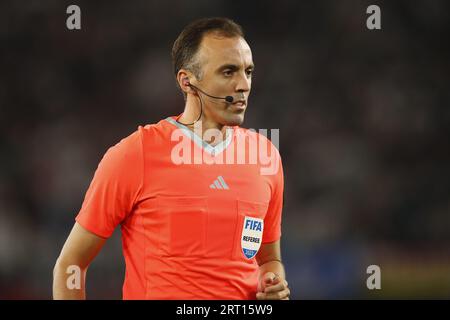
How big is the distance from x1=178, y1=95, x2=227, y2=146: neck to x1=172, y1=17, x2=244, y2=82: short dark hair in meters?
0.12

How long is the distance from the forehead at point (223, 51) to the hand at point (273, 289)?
78 centimetres

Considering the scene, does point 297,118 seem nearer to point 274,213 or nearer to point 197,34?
point 274,213

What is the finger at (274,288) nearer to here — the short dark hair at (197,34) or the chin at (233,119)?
the chin at (233,119)

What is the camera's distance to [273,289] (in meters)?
2.41

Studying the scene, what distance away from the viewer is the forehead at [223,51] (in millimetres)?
2488

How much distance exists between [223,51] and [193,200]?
55 centimetres

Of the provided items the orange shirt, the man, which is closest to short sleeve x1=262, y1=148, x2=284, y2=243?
the man

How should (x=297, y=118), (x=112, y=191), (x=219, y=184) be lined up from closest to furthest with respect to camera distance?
(x=112, y=191) → (x=219, y=184) → (x=297, y=118)

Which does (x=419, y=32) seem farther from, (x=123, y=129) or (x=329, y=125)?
(x=123, y=129)

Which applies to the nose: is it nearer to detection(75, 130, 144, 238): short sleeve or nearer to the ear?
the ear

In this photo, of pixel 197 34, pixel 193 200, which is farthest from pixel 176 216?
pixel 197 34

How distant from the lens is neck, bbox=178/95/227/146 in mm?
2562

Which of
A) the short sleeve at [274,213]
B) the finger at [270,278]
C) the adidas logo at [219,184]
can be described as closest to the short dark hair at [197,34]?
the adidas logo at [219,184]

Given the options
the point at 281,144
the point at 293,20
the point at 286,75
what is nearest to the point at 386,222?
the point at 281,144
